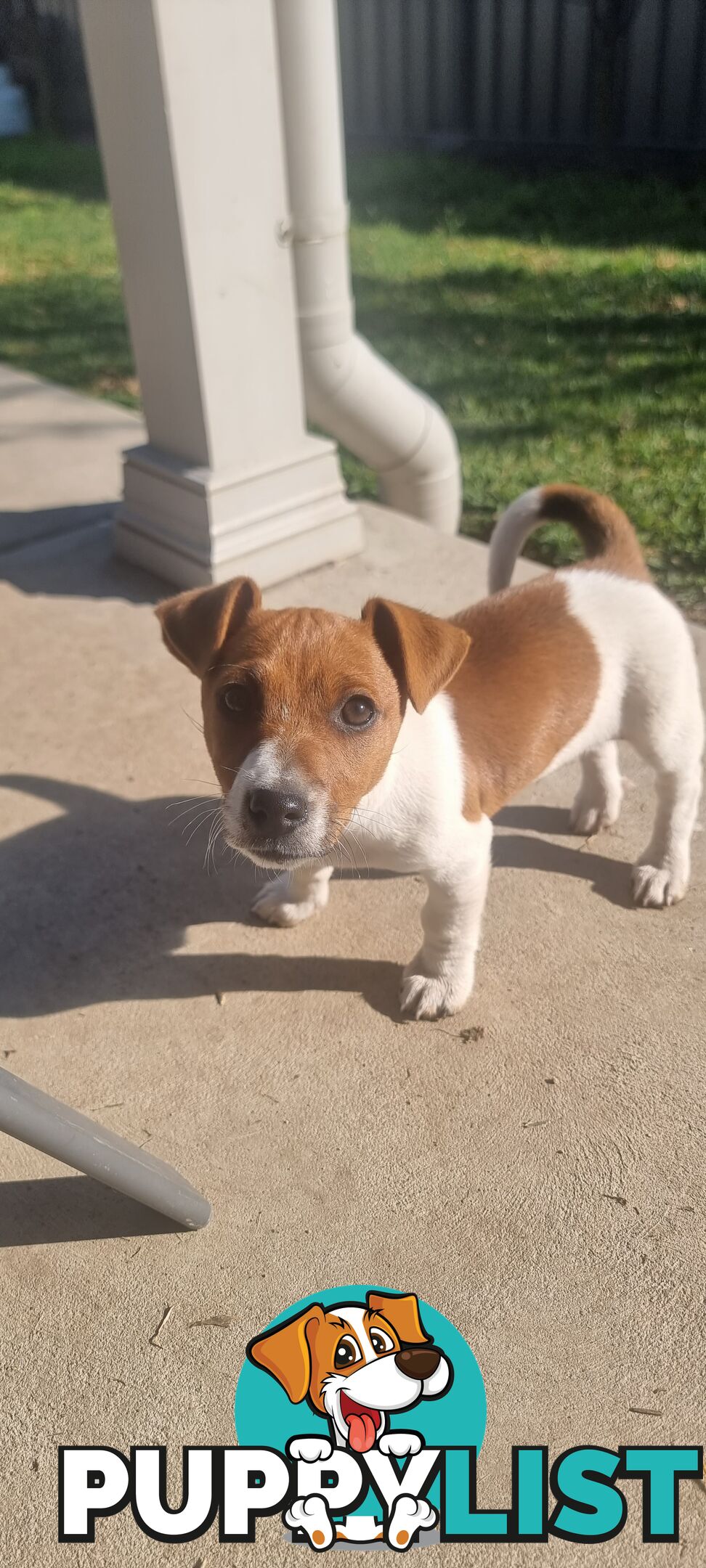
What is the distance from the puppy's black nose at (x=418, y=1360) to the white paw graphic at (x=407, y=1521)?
0.64ft

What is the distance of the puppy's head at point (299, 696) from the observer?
209 centimetres

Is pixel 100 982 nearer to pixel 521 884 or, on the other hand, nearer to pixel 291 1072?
pixel 291 1072

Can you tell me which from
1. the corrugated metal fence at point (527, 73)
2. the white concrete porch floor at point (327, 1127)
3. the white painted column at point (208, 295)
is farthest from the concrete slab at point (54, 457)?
the corrugated metal fence at point (527, 73)

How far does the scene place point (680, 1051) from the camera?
2.67 m

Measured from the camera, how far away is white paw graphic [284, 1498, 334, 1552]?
1.89 metres

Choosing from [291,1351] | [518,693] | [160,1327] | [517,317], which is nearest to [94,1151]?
[160,1327]

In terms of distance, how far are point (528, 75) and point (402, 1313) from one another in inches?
526

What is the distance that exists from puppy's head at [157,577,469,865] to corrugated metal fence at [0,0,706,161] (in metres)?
11.2

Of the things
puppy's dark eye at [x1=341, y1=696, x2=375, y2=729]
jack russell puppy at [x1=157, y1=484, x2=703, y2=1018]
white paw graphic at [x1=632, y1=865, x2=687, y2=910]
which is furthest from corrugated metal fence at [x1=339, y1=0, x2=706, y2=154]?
puppy's dark eye at [x1=341, y1=696, x2=375, y2=729]

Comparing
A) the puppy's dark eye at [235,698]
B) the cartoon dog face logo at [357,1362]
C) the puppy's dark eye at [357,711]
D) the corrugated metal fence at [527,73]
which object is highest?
the corrugated metal fence at [527,73]

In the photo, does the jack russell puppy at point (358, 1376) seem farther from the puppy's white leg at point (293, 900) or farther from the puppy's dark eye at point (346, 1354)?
the puppy's white leg at point (293, 900)

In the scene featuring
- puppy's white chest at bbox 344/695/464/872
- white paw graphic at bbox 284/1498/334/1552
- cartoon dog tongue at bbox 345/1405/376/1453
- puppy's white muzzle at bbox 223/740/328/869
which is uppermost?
puppy's white muzzle at bbox 223/740/328/869

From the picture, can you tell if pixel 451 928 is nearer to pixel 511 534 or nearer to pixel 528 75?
pixel 511 534

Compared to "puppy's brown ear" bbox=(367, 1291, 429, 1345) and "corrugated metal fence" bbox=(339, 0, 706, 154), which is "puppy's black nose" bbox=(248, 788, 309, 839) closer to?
"puppy's brown ear" bbox=(367, 1291, 429, 1345)
